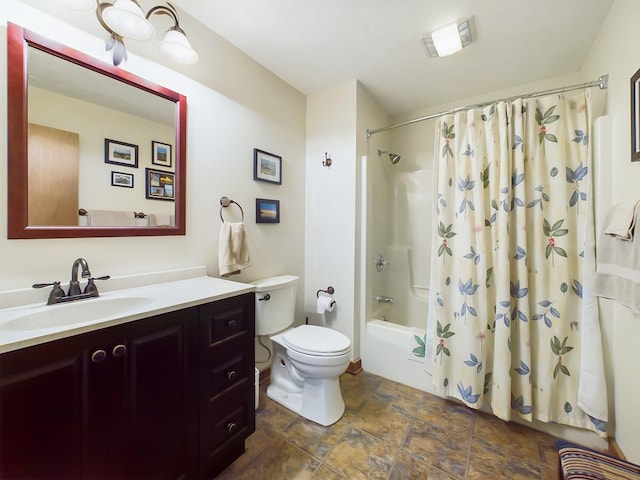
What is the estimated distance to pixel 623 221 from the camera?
1.06 meters

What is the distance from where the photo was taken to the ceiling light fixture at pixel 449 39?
154 centimetres

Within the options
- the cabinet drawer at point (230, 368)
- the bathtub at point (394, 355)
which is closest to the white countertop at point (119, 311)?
the cabinet drawer at point (230, 368)

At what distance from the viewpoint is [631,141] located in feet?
3.76

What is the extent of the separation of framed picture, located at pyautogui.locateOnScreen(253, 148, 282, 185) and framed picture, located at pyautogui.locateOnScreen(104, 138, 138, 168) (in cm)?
75

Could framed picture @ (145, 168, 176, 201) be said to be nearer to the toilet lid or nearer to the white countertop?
the white countertop

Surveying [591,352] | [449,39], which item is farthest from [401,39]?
[591,352]

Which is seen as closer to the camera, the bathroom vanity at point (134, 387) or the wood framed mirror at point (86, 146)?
the bathroom vanity at point (134, 387)

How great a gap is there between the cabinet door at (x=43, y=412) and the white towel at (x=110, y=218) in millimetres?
623

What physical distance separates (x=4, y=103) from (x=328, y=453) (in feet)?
6.87

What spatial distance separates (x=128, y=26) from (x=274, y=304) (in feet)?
5.25

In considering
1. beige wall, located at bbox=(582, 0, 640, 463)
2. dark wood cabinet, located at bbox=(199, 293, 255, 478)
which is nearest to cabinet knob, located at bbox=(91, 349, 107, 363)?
dark wood cabinet, located at bbox=(199, 293, 255, 478)

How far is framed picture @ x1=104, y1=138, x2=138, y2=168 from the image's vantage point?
124 cm

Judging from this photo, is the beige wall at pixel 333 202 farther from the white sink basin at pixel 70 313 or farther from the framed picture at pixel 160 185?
the white sink basin at pixel 70 313

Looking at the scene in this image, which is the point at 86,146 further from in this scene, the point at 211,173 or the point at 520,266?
the point at 520,266
